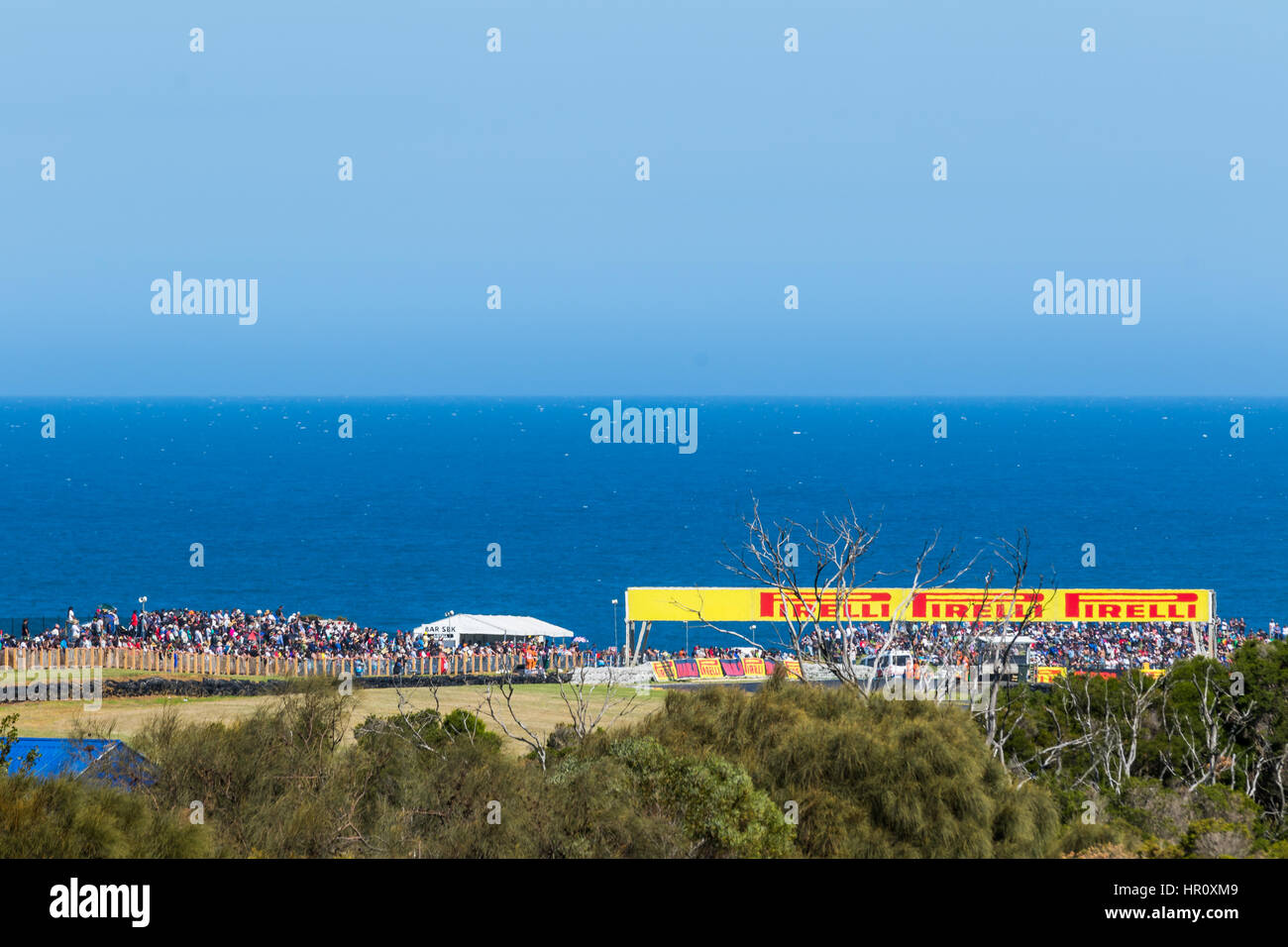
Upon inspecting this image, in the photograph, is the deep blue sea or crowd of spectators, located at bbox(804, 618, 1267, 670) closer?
crowd of spectators, located at bbox(804, 618, 1267, 670)

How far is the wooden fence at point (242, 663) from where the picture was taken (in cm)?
3403

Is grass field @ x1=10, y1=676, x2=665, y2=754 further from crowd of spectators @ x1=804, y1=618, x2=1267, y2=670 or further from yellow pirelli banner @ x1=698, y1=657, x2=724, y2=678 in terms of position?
crowd of spectators @ x1=804, y1=618, x2=1267, y2=670

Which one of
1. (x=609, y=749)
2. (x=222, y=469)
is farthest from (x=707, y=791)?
(x=222, y=469)

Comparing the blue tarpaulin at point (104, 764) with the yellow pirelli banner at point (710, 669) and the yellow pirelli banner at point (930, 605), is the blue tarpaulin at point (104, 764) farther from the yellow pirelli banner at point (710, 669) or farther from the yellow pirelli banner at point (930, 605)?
the yellow pirelli banner at point (710, 669)

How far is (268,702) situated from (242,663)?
11785mm

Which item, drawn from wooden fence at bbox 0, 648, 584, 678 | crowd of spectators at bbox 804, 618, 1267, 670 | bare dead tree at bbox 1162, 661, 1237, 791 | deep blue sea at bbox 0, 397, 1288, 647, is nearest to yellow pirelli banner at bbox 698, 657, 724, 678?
crowd of spectators at bbox 804, 618, 1267, 670

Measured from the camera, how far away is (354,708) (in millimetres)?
26094

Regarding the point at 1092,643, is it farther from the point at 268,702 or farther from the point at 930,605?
the point at 268,702

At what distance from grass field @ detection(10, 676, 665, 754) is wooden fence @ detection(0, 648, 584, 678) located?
1416 millimetres

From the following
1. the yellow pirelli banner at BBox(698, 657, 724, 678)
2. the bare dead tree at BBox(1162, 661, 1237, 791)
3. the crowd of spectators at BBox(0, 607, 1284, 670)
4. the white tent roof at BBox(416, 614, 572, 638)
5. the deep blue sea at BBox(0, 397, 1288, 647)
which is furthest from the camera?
the deep blue sea at BBox(0, 397, 1288, 647)

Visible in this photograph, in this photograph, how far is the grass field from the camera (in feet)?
90.0

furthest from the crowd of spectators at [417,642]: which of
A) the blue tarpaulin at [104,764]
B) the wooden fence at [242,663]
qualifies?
the blue tarpaulin at [104,764]
